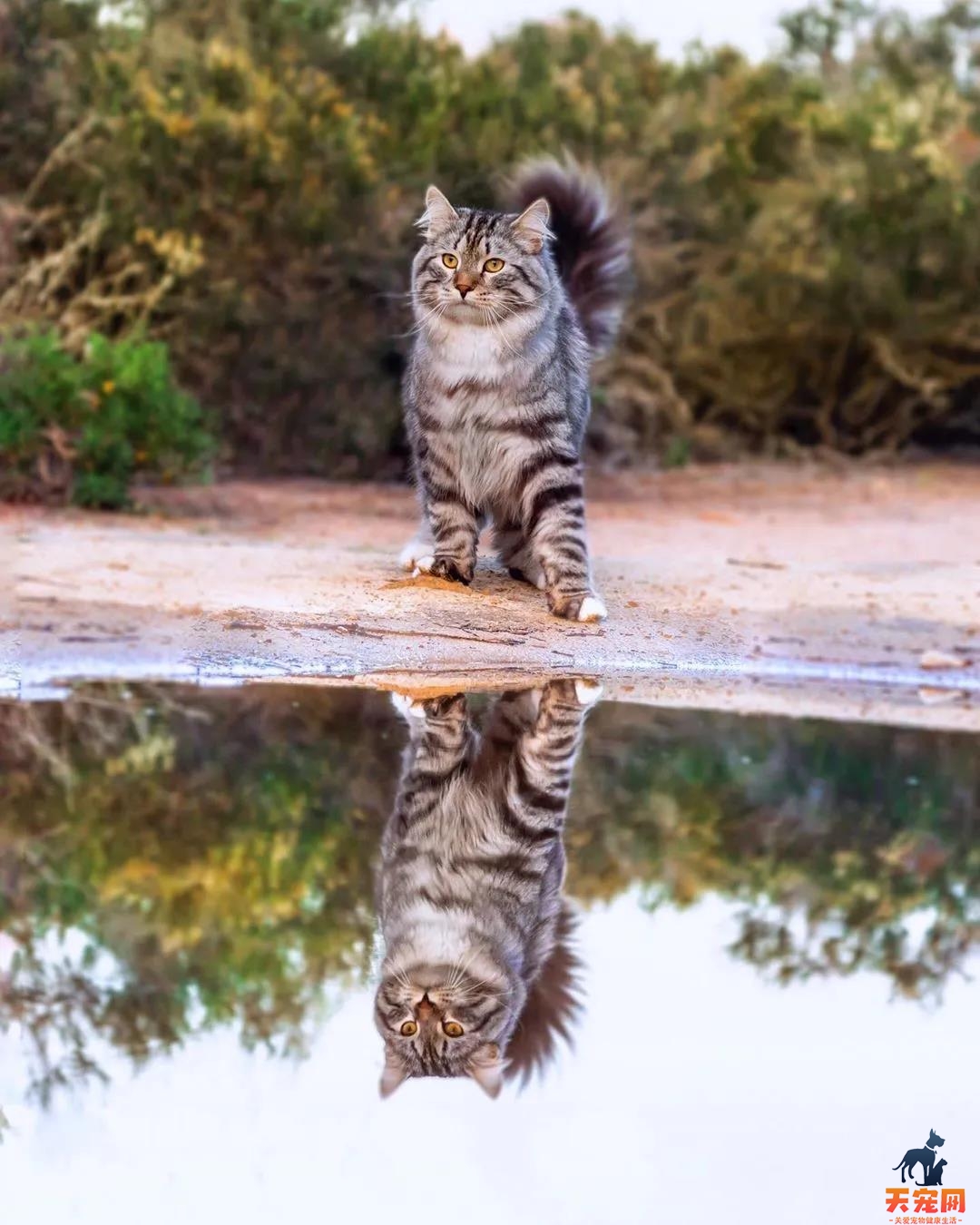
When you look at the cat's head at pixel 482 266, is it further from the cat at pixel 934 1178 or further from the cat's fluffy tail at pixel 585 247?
the cat at pixel 934 1178

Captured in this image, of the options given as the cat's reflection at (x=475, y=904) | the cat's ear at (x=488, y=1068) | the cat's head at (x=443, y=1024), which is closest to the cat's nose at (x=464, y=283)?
the cat's reflection at (x=475, y=904)

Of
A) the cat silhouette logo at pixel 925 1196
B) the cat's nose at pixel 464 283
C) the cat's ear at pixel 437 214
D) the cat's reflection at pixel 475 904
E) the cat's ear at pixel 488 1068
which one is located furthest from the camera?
the cat's ear at pixel 437 214

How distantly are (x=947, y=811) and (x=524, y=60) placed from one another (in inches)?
296

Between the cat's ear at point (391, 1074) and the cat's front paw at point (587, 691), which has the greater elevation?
the cat's front paw at point (587, 691)

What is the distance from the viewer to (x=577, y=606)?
5.09m

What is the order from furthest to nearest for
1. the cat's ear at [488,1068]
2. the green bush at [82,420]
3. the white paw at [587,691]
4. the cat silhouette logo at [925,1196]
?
1. the green bush at [82,420]
2. the white paw at [587,691]
3. the cat's ear at [488,1068]
4. the cat silhouette logo at [925,1196]

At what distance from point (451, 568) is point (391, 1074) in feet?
10.0

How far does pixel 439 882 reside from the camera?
3041 millimetres

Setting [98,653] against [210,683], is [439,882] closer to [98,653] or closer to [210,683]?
[210,683]

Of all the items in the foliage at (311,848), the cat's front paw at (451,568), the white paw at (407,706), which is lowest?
the foliage at (311,848)

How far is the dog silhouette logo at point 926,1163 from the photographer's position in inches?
85.0

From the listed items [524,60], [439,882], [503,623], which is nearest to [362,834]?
[439,882]

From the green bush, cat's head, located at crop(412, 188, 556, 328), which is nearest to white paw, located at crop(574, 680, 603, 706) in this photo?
cat's head, located at crop(412, 188, 556, 328)

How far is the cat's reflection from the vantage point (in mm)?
2498
